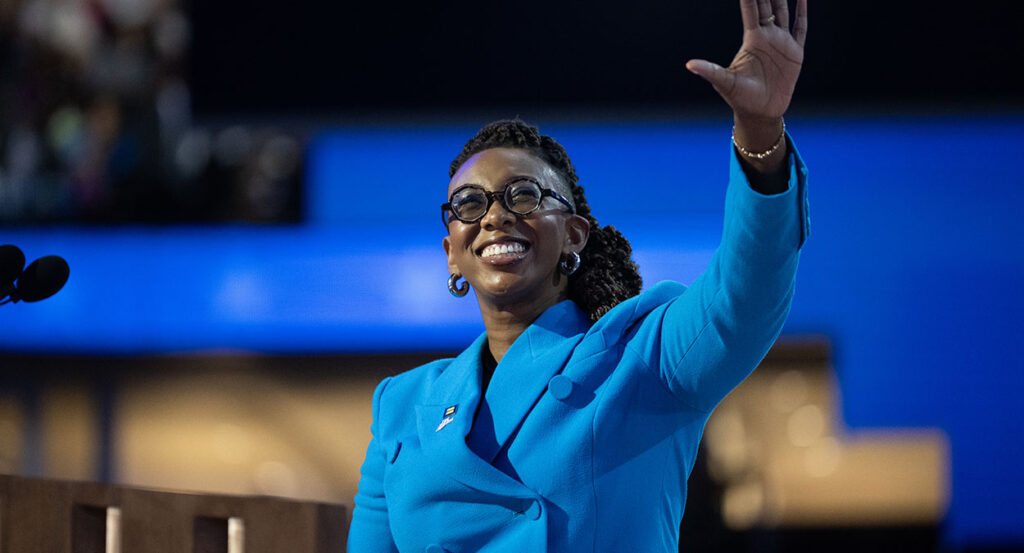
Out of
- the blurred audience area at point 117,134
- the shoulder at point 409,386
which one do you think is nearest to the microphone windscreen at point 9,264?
the shoulder at point 409,386

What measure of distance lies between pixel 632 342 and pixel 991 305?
342 centimetres

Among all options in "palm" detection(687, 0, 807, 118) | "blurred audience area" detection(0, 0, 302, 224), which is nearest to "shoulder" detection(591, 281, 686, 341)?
"palm" detection(687, 0, 807, 118)

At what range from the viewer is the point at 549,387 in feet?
4.75

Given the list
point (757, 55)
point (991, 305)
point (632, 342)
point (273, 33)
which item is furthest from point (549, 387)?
point (273, 33)

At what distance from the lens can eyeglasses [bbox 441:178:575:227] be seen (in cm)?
157

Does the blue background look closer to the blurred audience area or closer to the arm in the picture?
the blurred audience area

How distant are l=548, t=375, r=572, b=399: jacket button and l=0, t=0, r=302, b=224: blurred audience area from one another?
11.0 feet

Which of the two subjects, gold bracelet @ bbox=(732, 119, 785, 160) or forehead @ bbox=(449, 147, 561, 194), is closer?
gold bracelet @ bbox=(732, 119, 785, 160)

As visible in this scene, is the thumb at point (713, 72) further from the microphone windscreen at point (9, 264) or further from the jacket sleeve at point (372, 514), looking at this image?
the microphone windscreen at point (9, 264)

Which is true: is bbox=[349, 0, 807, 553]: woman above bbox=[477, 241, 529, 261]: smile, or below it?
below

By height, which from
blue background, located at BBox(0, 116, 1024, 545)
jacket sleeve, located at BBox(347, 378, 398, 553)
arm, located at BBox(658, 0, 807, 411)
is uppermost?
blue background, located at BBox(0, 116, 1024, 545)

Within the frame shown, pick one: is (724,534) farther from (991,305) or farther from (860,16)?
(860,16)

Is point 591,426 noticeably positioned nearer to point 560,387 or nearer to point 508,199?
point 560,387

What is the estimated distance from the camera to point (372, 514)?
1.62 meters
